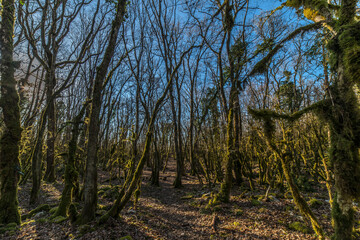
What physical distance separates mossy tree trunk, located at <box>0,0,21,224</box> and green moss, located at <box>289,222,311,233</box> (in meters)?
6.75

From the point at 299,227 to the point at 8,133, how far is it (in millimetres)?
7488

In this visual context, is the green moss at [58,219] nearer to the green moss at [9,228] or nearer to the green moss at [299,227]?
the green moss at [9,228]

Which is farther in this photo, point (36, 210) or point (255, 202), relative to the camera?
point (255, 202)

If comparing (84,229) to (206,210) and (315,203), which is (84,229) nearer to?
(206,210)

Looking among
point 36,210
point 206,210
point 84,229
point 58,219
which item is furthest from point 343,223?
point 36,210

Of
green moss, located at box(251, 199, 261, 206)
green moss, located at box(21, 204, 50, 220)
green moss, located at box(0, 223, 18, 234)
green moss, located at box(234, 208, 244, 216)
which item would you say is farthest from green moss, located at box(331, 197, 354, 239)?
green moss, located at box(21, 204, 50, 220)

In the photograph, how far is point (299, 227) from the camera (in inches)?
156

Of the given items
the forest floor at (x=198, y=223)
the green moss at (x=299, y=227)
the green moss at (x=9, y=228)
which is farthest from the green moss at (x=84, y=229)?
the green moss at (x=299, y=227)

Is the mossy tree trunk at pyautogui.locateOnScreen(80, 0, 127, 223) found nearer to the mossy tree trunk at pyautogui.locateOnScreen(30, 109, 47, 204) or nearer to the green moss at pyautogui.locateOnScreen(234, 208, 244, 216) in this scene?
the mossy tree trunk at pyautogui.locateOnScreen(30, 109, 47, 204)

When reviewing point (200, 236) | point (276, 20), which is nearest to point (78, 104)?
point (200, 236)

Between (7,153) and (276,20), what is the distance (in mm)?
13954

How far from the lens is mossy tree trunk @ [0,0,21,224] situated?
13.3 ft

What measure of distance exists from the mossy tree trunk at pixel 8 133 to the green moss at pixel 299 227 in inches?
266

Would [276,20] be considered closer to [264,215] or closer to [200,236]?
[264,215]
